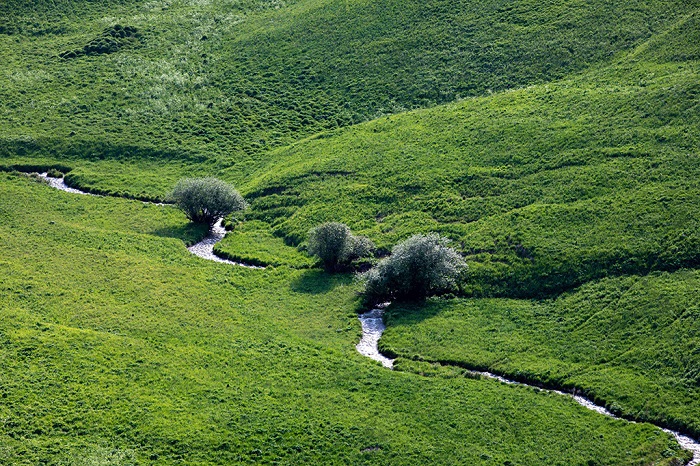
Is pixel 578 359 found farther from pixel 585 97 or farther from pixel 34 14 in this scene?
pixel 34 14

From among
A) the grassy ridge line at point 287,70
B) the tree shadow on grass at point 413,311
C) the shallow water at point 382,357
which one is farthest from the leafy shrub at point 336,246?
the grassy ridge line at point 287,70

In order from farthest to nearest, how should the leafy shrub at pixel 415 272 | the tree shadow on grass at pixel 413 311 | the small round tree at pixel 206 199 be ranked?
1. the small round tree at pixel 206 199
2. the leafy shrub at pixel 415 272
3. the tree shadow on grass at pixel 413 311

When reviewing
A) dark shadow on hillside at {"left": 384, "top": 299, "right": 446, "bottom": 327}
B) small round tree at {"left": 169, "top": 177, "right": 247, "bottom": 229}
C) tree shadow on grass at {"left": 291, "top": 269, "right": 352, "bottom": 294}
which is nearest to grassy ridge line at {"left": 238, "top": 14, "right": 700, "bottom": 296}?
small round tree at {"left": 169, "top": 177, "right": 247, "bottom": 229}

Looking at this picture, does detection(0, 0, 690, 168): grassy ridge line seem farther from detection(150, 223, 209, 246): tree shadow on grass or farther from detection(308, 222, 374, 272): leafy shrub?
detection(308, 222, 374, 272): leafy shrub

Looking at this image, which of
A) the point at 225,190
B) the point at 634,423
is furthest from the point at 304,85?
the point at 634,423

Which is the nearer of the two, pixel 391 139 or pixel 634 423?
pixel 634 423

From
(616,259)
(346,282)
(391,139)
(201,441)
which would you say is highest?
(391,139)

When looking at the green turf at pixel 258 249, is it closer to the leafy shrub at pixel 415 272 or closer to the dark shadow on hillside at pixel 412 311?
the leafy shrub at pixel 415 272
